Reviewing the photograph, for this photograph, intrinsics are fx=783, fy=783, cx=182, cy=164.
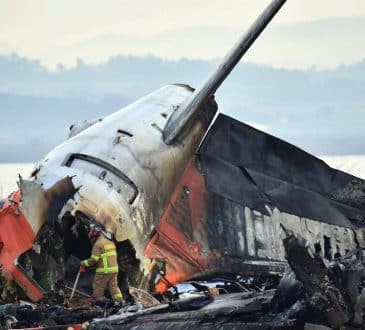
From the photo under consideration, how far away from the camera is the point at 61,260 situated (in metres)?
11.6

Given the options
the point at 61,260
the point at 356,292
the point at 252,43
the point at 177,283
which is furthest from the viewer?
the point at 252,43

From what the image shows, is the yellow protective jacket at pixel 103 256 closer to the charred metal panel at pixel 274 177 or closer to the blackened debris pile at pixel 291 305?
the blackened debris pile at pixel 291 305

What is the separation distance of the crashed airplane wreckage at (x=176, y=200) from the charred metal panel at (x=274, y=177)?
0.02 meters

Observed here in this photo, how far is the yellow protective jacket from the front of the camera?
11000mm

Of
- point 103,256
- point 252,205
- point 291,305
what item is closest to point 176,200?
point 252,205

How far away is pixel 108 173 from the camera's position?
473 inches

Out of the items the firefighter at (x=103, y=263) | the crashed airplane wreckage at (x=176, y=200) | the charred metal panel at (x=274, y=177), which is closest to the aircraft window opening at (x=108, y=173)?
the crashed airplane wreckage at (x=176, y=200)

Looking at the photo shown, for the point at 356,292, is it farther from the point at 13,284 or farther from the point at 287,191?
the point at 287,191

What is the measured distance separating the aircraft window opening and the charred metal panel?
2.26 m

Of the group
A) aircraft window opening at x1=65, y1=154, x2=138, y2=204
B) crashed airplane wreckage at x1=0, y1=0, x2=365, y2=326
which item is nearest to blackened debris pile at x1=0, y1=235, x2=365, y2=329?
crashed airplane wreckage at x1=0, y1=0, x2=365, y2=326

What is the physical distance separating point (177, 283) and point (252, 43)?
14.2 ft

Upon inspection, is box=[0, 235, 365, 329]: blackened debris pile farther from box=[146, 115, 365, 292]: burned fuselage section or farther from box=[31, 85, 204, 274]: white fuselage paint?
box=[146, 115, 365, 292]: burned fuselage section

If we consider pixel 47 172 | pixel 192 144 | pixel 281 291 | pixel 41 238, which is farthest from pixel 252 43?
A: pixel 281 291

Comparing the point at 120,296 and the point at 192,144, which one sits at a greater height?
the point at 192,144
